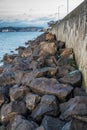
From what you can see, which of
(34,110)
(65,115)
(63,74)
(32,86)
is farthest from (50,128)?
(63,74)

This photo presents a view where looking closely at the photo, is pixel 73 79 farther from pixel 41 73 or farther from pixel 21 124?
pixel 21 124

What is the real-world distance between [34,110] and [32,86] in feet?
4.15

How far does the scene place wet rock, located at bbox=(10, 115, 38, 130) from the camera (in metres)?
Answer: 7.50

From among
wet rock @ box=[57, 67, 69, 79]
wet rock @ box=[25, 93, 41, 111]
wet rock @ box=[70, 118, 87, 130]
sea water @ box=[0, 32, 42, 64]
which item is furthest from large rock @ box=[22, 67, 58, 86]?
sea water @ box=[0, 32, 42, 64]

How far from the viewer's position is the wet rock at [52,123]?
726cm

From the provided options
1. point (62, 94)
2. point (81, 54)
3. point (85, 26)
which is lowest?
point (62, 94)

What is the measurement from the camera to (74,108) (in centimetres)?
758

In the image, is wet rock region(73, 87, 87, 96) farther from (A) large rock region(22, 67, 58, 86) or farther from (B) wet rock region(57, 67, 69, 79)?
(A) large rock region(22, 67, 58, 86)

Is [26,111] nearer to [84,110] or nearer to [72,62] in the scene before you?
[84,110]

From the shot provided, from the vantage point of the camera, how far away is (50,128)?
23.6 feet

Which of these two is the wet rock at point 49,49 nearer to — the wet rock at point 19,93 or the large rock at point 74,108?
the wet rock at point 19,93

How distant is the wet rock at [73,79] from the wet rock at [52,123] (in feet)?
6.88

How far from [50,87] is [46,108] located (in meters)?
1.10

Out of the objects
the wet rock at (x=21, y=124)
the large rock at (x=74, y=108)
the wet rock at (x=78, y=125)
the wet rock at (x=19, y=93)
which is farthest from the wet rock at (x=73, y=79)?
the wet rock at (x=78, y=125)
